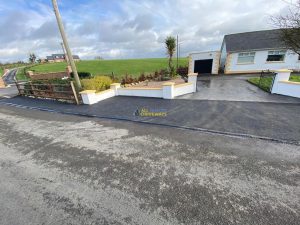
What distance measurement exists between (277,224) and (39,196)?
13.8 ft

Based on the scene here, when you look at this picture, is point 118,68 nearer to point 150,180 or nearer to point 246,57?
point 246,57

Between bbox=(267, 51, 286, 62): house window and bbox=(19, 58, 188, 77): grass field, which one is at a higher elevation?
bbox=(267, 51, 286, 62): house window

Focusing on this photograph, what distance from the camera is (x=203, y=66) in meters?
22.9

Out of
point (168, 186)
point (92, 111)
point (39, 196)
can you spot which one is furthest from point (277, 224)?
point (92, 111)

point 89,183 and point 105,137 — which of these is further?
point 105,137

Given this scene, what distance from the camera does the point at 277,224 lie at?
2213 millimetres

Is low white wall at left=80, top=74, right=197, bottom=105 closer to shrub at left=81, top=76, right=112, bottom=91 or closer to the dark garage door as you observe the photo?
shrub at left=81, top=76, right=112, bottom=91

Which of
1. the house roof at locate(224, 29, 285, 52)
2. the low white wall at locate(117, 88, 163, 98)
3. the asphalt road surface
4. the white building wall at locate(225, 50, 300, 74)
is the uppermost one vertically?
the house roof at locate(224, 29, 285, 52)

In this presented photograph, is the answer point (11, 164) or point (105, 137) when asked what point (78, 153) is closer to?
point (105, 137)

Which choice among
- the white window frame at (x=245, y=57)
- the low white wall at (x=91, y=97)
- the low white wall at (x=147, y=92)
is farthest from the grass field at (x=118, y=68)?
the low white wall at (x=91, y=97)

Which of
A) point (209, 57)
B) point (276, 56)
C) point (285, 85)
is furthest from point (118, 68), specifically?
point (285, 85)

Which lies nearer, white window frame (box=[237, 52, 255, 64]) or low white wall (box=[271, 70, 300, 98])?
low white wall (box=[271, 70, 300, 98])

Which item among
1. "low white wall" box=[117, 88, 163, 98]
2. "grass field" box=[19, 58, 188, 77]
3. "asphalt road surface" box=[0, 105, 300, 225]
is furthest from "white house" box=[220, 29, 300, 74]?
"asphalt road surface" box=[0, 105, 300, 225]

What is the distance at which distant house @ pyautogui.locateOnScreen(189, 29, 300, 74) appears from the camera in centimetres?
1888
